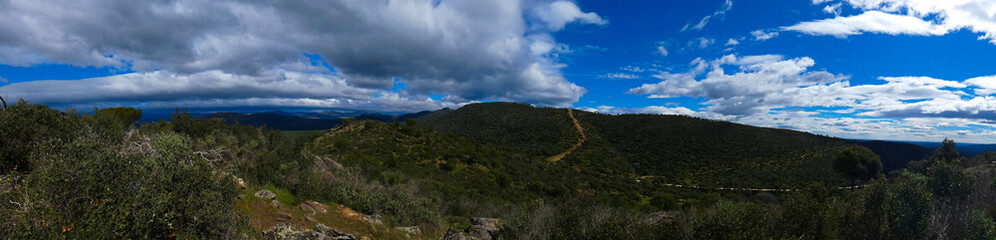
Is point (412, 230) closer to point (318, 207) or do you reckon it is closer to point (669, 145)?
point (318, 207)

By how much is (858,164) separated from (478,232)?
52.4 m

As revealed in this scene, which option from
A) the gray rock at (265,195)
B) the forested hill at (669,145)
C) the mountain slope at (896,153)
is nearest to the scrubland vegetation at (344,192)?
the gray rock at (265,195)

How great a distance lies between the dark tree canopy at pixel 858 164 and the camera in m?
39.1

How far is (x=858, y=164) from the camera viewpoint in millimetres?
39125

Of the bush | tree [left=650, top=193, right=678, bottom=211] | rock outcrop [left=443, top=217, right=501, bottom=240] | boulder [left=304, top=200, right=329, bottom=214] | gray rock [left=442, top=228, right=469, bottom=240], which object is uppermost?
the bush

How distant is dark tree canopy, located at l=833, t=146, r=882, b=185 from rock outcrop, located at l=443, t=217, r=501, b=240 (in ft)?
168

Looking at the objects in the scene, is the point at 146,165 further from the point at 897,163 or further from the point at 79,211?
the point at 897,163

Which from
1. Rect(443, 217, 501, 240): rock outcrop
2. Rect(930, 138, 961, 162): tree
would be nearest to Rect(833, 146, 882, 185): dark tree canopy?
Rect(930, 138, 961, 162): tree

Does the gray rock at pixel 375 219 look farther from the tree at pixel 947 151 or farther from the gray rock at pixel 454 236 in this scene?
the tree at pixel 947 151

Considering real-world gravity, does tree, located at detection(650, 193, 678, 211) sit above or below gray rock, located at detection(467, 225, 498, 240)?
below

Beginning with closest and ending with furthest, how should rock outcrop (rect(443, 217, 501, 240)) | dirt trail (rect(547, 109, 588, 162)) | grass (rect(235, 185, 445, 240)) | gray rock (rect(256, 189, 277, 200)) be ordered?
grass (rect(235, 185, 445, 240)) → gray rock (rect(256, 189, 277, 200)) → rock outcrop (rect(443, 217, 501, 240)) → dirt trail (rect(547, 109, 588, 162))

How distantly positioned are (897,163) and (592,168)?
2849 inches

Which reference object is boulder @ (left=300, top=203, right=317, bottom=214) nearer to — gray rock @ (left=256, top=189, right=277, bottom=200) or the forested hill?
gray rock @ (left=256, top=189, right=277, bottom=200)

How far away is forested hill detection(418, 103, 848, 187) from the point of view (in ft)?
153
